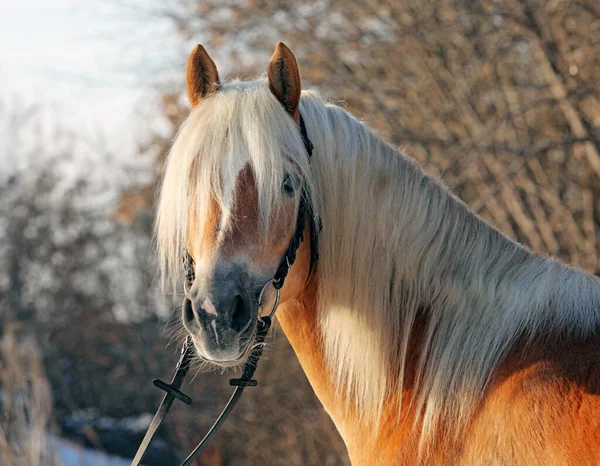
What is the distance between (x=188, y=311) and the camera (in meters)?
2.38

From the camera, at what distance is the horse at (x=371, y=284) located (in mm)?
2361

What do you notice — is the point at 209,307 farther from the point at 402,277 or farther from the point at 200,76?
the point at 200,76

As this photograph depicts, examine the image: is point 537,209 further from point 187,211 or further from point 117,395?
point 117,395

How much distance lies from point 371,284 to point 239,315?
1.71 ft

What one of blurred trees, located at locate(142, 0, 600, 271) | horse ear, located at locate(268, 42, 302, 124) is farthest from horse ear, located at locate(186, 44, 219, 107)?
blurred trees, located at locate(142, 0, 600, 271)

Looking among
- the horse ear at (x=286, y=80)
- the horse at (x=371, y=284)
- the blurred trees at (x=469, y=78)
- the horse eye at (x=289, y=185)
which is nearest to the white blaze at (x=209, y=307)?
the horse at (x=371, y=284)

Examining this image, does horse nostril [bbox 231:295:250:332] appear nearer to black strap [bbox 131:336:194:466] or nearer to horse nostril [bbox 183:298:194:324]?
horse nostril [bbox 183:298:194:324]

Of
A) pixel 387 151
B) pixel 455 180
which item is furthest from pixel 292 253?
pixel 455 180

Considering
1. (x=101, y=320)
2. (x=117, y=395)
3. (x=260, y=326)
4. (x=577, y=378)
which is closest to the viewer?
(x=577, y=378)

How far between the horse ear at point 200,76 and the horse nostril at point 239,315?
0.79 m

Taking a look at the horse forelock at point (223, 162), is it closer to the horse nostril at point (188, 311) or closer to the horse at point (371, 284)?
the horse at point (371, 284)

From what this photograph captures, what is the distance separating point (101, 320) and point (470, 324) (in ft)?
47.2

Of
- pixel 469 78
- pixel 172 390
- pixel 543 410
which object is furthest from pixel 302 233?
pixel 469 78

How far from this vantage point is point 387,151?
2.77 m
